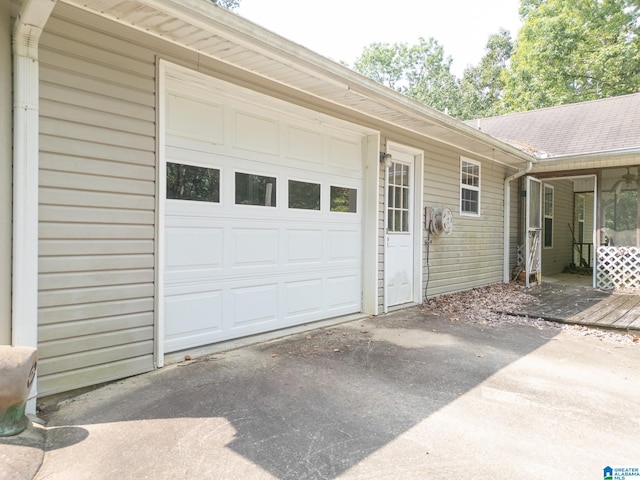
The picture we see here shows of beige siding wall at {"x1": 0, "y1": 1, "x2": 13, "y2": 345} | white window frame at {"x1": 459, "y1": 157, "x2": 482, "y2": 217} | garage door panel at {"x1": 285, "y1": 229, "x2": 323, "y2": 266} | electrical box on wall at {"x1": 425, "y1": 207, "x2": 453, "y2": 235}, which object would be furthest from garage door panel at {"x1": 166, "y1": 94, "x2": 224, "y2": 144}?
white window frame at {"x1": 459, "y1": 157, "x2": 482, "y2": 217}

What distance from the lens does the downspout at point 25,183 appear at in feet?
7.34

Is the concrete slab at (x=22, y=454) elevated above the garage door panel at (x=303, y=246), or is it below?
below

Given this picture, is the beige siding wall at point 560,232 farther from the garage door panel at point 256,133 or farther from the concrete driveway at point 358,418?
the garage door panel at point 256,133

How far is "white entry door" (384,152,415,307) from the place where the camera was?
541 cm

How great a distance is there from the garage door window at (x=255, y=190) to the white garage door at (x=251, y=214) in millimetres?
11

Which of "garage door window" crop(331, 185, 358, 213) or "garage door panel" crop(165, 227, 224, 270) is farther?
"garage door window" crop(331, 185, 358, 213)

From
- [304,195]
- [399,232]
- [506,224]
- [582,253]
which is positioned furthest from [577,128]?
[304,195]

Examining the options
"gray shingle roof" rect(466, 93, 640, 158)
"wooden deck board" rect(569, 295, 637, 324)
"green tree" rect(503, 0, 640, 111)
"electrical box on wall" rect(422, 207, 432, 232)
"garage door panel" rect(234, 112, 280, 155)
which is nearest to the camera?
"garage door panel" rect(234, 112, 280, 155)

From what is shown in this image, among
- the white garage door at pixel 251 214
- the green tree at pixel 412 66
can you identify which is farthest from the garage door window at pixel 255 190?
the green tree at pixel 412 66

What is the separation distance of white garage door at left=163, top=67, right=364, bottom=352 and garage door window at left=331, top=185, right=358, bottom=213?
0.01 meters

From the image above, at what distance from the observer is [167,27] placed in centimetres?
268

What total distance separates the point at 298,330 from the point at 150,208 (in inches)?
84.6

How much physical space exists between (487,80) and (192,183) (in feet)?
93.0

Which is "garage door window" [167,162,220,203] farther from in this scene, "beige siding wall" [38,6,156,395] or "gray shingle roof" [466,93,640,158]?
"gray shingle roof" [466,93,640,158]
